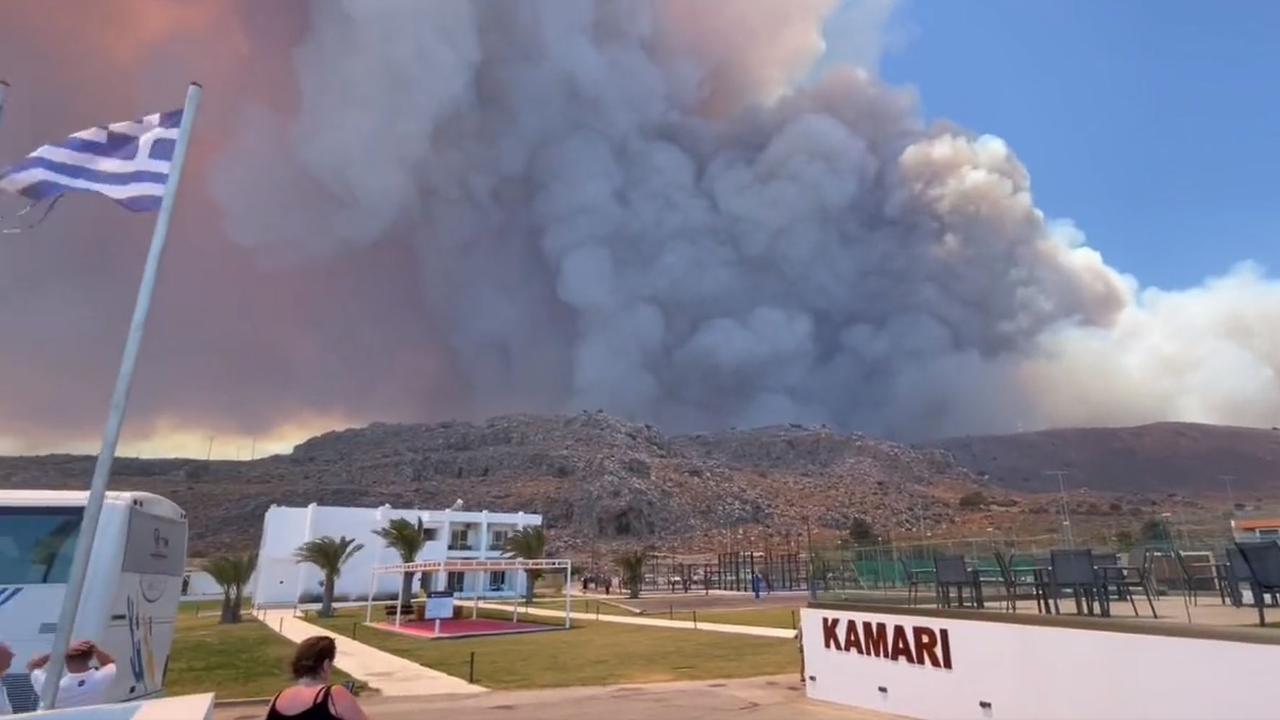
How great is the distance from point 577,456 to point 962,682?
14776 cm

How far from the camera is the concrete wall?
7141 mm

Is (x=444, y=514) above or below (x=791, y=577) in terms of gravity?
above

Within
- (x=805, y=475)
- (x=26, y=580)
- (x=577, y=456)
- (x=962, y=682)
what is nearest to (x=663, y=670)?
(x=962, y=682)

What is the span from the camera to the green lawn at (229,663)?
663 inches


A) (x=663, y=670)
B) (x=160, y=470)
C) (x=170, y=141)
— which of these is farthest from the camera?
(x=160, y=470)

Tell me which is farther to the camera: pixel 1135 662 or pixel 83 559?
pixel 1135 662

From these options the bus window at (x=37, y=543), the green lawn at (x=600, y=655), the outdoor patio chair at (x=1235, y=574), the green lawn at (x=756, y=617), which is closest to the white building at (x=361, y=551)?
the green lawn at (x=756, y=617)

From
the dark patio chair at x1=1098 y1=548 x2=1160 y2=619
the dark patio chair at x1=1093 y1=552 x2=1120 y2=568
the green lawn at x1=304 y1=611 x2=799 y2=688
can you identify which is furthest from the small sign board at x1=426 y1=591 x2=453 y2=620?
the dark patio chair at x1=1098 y1=548 x2=1160 y2=619

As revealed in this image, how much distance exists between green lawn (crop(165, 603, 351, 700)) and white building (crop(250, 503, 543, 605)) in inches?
1068

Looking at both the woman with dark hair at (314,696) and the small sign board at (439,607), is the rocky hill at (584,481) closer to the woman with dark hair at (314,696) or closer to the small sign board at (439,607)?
the small sign board at (439,607)

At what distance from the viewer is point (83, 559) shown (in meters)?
6.42

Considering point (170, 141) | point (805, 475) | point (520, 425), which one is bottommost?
point (170, 141)

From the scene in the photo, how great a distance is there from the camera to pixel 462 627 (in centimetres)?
3478

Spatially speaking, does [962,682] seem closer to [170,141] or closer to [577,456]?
[170,141]
